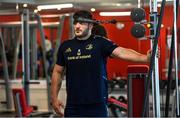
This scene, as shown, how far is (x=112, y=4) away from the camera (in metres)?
4.73

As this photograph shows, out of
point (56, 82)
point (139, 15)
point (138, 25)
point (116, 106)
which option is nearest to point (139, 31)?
point (138, 25)

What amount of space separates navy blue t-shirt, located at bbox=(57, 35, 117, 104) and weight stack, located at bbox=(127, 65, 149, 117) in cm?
128

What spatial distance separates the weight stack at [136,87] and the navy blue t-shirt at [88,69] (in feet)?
4.21

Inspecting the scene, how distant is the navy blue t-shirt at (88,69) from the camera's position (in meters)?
3.27

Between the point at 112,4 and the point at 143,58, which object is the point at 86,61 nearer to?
the point at 143,58

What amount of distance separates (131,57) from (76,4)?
2258 mm

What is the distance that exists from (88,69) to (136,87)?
1494mm

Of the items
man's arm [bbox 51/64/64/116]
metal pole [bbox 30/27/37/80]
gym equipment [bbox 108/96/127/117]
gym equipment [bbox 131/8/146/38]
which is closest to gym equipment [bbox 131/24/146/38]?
gym equipment [bbox 131/8/146/38]

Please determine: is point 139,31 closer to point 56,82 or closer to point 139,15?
point 139,15

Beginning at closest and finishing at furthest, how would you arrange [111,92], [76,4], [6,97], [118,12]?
[118,12] → [76,4] → [111,92] → [6,97]

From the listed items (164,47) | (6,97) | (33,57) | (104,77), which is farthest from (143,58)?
(33,57)

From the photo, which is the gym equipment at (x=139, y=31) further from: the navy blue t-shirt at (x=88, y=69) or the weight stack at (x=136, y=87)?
the weight stack at (x=136, y=87)

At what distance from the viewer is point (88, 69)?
3.27 m

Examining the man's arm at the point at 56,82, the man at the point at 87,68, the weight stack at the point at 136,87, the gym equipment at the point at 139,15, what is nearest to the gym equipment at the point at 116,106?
the weight stack at the point at 136,87
